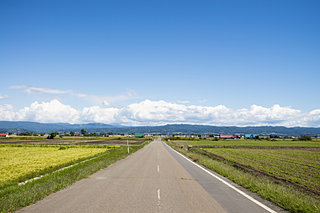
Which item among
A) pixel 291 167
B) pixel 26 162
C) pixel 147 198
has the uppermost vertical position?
pixel 147 198

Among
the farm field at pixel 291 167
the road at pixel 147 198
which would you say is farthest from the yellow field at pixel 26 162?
the farm field at pixel 291 167

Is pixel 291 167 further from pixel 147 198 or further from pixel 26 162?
pixel 26 162

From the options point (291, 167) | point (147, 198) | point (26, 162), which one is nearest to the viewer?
point (147, 198)

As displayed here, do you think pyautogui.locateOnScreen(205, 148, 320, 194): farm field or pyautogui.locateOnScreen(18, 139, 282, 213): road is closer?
pyautogui.locateOnScreen(18, 139, 282, 213): road

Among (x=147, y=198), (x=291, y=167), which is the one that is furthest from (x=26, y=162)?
(x=291, y=167)

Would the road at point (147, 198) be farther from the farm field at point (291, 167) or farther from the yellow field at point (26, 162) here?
the yellow field at point (26, 162)

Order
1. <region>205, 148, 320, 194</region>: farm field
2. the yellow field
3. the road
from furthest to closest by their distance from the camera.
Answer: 1. the yellow field
2. <region>205, 148, 320, 194</region>: farm field
3. the road

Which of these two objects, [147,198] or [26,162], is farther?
[26,162]

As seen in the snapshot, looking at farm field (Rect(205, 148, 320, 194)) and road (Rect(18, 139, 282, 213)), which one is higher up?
road (Rect(18, 139, 282, 213))

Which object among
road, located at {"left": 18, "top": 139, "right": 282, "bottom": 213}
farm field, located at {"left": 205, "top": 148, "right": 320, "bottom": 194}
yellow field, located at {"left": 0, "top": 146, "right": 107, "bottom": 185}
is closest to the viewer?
road, located at {"left": 18, "top": 139, "right": 282, "bottom": 213}

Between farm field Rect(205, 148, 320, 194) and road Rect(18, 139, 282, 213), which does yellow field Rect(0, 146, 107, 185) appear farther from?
farm field Rect(205, 148, 320, 194)

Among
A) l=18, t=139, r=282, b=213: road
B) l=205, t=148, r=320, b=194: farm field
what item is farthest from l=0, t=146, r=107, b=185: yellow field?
l=205, t=148, r=320, b=194: farm field

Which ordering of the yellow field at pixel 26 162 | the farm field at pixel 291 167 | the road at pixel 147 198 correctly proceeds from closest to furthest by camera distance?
1. the road at pixel 147 198
2. the farm field at pixel 291 167
3. the yellow field at pixel 26 162

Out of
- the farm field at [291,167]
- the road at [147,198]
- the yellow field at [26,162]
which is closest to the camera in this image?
the road at [147,198]
